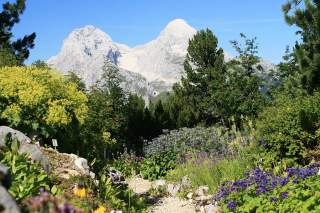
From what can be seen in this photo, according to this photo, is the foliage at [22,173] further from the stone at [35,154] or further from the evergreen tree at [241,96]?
the evergreen tree at [241,96]

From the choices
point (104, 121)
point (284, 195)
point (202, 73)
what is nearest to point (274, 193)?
point (284, 195)

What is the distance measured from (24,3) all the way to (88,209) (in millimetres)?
17154

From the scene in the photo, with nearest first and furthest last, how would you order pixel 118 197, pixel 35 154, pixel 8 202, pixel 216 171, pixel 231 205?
pixel 8 202 → pixel 231 205 → pixel 35 154 → pixel 118 197 → pixel 216 171

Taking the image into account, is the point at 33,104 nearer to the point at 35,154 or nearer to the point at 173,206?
the point at 35,154

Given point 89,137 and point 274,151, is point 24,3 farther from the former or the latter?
point 274,151

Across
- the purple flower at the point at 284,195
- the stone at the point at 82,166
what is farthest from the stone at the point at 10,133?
the purple flower at the point at 284,195

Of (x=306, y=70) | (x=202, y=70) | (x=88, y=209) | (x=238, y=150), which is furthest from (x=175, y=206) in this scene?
(x=202, y=70)

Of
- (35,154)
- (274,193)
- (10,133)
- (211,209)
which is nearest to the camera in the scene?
(274,193)

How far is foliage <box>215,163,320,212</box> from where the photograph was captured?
6.02 meters

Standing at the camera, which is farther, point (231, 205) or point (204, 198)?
point (204, 198)

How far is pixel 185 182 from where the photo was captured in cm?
1086

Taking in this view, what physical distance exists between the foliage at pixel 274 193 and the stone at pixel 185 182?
2.59 m

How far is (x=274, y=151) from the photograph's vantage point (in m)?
10.3

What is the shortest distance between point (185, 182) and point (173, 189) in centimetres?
31
